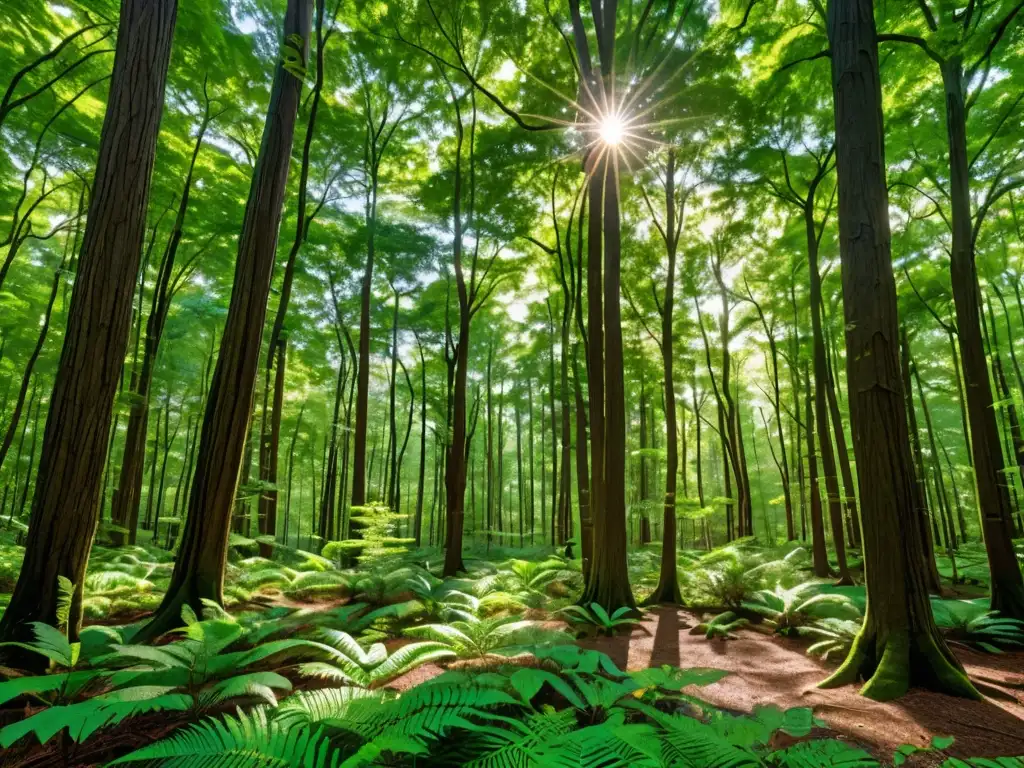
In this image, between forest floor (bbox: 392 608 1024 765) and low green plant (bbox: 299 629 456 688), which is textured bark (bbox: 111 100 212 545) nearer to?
low green plant (bbox: 299 629 456 688)

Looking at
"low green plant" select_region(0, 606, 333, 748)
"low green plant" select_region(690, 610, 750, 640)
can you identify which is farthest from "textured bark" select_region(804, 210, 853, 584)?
"low green plant" select_region(0, 606, 333, 748)

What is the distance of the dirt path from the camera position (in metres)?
2.76

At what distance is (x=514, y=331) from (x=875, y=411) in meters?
15.3

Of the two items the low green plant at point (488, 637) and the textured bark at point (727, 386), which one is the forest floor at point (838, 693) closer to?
the low green plant at point (488, 637)

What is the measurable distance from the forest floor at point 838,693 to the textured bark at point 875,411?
0.80ft

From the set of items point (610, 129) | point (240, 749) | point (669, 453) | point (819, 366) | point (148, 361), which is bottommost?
point (240, 749)

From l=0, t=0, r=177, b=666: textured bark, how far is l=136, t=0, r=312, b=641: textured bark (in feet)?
3.28

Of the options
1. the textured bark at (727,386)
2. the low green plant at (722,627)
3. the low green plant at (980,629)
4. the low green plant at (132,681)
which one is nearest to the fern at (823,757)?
the low green plant at (132,681)

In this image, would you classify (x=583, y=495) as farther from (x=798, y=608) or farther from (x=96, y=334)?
(x=96, y=334)

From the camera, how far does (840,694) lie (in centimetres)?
348

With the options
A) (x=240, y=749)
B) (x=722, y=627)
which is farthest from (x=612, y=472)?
(x=240, y=749)

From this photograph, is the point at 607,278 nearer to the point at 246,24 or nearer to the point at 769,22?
the point at 769,22

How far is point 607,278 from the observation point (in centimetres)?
682

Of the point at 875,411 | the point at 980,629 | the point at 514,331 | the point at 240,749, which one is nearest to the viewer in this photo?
the point at 240,749
